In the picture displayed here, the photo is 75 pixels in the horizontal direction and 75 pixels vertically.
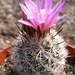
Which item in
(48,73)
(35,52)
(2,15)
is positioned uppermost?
A: (2,15)

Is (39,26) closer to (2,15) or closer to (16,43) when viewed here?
(16,43)

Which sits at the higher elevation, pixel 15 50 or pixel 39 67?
pixel 15 50

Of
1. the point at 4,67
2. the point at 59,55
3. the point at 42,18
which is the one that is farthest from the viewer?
the point at 4,67

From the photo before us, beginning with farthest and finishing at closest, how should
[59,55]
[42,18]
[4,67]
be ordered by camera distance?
[4,67]
[59,55]
[42,18]

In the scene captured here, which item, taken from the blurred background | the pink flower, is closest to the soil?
the blurred background

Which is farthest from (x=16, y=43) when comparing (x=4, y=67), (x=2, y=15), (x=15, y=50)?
(x=2, y=15)

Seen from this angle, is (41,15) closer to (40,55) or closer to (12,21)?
(40,55)

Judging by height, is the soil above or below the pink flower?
above

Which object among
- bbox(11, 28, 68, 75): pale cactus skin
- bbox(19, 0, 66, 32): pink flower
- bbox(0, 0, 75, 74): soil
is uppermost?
bbox(0, 0, 75, 74): soil

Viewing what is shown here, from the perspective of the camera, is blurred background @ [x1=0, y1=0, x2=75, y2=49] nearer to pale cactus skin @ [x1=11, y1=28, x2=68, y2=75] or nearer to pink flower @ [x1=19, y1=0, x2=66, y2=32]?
pale cactus skin @ [x1=11, y1=28, x2=68, y2=75]
